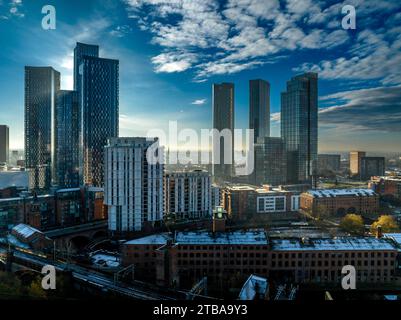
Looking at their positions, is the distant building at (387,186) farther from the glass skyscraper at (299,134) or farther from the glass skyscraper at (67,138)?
the glass skyscraper at (67,138)

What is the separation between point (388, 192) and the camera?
1125 cm

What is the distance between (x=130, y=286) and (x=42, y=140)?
13968 millimetres

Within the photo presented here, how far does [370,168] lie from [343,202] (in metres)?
1.59

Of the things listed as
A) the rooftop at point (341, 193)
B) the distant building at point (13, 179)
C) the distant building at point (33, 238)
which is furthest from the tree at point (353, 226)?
the distant building at point (13, 179)

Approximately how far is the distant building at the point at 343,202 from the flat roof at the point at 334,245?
5404 millimetres

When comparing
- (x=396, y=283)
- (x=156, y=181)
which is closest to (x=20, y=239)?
(x=156, y=181)

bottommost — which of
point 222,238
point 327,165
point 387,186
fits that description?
point 222,238

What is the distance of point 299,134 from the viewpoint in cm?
1255

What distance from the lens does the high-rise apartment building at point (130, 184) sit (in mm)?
7695

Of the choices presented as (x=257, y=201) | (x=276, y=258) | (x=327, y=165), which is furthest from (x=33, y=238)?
(x=327, y=165)

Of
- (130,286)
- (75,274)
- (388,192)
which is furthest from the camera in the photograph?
(388,192)

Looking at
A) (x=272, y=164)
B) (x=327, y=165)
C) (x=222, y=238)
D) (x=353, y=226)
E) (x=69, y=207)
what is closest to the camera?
(x=222, y=238)

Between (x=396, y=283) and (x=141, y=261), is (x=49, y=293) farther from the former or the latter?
(x=396, y=283)

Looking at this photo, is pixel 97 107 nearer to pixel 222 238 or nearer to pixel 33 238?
pixel 33 238
